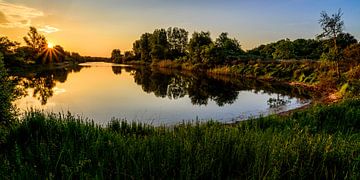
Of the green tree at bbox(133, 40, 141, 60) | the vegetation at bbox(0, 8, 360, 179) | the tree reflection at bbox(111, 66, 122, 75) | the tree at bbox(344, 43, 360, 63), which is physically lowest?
the tree reflection at bbox(111, 66, 122, 75)

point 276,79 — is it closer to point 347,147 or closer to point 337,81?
point 337,81

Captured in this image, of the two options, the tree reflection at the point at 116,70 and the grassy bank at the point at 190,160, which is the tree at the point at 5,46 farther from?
the grassy bank at the point at 190,160

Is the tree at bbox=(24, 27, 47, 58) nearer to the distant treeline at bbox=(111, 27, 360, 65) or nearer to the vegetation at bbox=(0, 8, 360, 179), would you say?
the distant treeline at bbox=(111, 27, 360, 65)

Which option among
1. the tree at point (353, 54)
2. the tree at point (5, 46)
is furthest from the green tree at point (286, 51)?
the tree at point (5, 46)

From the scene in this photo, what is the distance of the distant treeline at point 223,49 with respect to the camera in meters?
66.5

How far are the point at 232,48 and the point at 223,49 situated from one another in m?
19.1

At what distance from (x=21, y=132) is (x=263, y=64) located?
60240 mm

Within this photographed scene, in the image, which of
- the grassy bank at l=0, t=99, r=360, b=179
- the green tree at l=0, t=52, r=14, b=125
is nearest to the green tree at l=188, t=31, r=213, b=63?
the green tree at l=0, t=52, r=14, b=125

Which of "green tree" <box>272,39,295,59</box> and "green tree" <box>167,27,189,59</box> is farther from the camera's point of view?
"green tree" <box>167,27,189,59</box>

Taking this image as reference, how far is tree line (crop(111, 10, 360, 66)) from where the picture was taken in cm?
3688

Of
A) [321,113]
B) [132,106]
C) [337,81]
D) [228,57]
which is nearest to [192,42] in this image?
[228,57]

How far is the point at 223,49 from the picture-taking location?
85.0 metres

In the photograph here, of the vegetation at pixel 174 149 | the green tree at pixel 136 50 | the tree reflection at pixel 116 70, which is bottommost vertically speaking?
the tree reflection at pixel 116 70

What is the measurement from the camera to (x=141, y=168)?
4488mm
